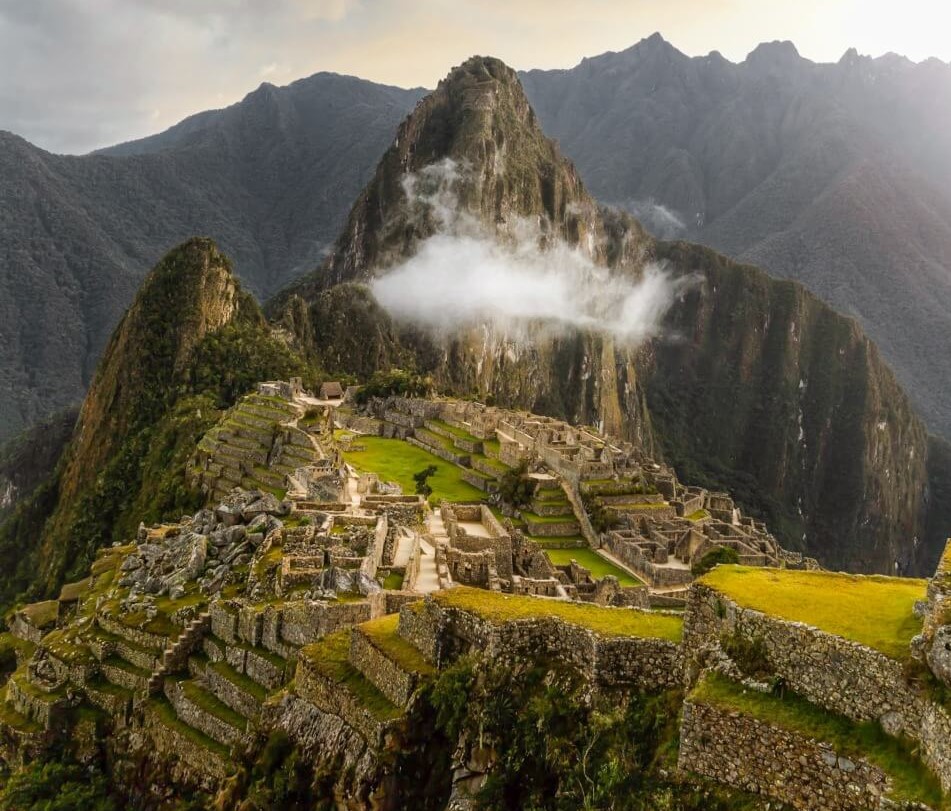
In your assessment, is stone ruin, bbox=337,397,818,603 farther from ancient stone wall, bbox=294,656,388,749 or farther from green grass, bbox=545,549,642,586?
ancient stone wall, bbox=294,656,388,749

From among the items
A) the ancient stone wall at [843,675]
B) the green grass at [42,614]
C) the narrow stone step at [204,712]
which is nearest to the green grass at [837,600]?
the ancient stone wall at [843,675]

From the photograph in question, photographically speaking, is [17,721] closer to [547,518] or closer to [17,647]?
[17,647]

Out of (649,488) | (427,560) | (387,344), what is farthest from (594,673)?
(387,344)

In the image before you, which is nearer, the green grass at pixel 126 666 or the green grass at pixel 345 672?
the green grass at pixel 345 672

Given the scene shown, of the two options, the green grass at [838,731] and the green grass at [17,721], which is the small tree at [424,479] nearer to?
the green grass at [17,721]

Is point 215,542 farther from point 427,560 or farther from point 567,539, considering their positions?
point 567,539

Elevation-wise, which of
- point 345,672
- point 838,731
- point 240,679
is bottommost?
point 240,679

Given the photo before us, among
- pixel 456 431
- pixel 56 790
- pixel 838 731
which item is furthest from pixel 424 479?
pixel 838 731
